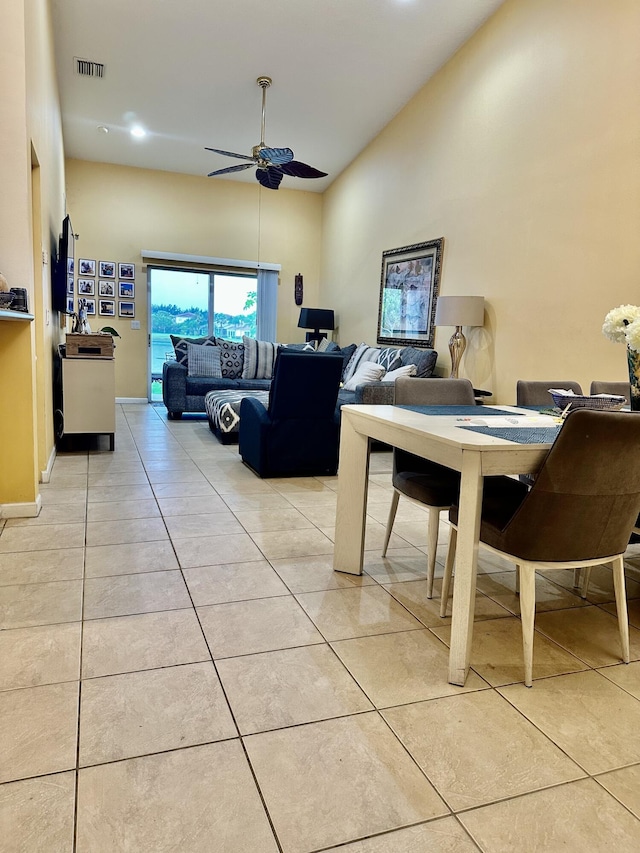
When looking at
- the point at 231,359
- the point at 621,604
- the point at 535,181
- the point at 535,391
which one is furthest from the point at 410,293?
the point at 621,604

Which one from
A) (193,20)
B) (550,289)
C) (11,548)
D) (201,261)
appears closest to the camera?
(11,548)

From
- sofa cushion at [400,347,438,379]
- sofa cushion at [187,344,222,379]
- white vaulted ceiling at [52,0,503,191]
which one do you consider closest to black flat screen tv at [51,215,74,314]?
white vaulted ceiling at [52,0,503,191]

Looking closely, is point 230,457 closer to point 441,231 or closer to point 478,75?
point 441,231

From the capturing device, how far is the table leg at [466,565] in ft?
5.24

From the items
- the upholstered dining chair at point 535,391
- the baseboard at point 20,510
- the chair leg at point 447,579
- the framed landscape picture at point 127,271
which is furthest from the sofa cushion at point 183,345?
the chair leg at point 447,579

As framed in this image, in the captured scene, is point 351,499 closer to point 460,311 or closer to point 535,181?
point 460,311

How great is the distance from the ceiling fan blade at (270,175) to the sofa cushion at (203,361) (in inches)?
84.3

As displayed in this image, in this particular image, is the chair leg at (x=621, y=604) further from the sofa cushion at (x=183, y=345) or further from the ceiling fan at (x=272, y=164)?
the sofa cushion at (x=183, y=345)

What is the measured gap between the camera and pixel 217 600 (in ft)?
7.02

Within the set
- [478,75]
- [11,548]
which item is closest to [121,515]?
[11,548]

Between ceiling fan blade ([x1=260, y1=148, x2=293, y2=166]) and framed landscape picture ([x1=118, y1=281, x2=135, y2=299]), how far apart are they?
358cm

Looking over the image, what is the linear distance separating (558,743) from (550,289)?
3.27 meters

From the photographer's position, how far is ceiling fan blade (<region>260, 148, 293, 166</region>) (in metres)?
5.09

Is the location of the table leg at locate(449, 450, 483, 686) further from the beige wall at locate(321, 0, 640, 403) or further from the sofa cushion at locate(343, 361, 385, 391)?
the sofa cushion at locate(343, 361, 385, 391)
